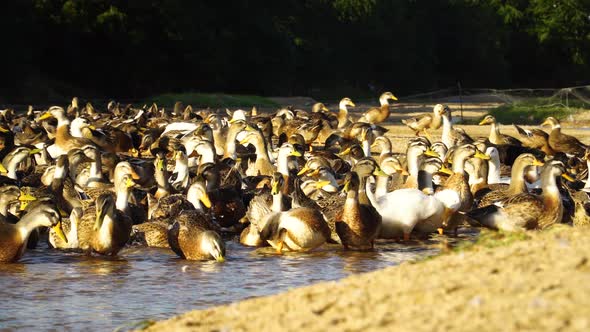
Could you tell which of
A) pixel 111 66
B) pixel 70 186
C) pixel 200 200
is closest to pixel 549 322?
pixel 200 200

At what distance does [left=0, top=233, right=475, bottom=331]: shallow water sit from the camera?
995cm

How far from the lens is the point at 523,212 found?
47.4ft

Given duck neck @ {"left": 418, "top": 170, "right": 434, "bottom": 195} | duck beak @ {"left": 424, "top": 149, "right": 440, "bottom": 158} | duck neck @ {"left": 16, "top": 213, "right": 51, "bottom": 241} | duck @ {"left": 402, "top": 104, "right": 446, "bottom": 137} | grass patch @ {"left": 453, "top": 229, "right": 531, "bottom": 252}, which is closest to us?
grass patch @ {"left": 453, "top": 229, "right": 531, "bottom": 252}

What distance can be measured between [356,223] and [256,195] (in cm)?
225

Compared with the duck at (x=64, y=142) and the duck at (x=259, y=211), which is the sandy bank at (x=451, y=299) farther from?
the duck at (x=64, y=142)

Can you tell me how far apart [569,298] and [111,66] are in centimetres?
4975

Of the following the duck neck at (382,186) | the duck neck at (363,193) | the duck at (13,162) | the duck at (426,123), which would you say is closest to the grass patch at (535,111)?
the duck at (426,123)

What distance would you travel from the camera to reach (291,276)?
1195cm

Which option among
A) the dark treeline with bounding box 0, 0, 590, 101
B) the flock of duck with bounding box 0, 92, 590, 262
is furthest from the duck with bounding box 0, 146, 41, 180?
the dark treeline with bounding box 0, 0, 590, 101

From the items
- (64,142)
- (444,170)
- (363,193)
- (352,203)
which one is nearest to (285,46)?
(64,142)

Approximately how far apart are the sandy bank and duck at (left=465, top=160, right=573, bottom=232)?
716 centimetres

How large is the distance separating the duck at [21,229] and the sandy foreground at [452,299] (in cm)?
580

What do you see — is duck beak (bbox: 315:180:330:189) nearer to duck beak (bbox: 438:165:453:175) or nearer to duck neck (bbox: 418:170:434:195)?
duck neck (bbox: 418:170:434:195)

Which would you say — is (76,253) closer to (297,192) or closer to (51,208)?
(51,208)
